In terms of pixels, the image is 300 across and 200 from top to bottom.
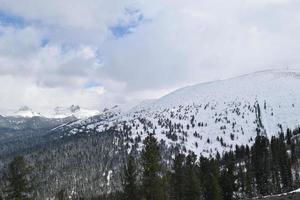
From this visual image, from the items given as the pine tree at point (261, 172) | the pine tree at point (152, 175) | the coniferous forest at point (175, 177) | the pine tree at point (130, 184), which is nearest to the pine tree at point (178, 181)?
the coniferous forest at point (175, 177)

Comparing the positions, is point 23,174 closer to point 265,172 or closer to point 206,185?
point 206,185

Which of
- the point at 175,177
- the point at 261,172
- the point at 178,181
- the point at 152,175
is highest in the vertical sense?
the point at 261,172

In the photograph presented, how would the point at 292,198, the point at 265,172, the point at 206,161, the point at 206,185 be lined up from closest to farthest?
the point at 292,198 → the point at 206,185 → the point at 206,161 → the point at 265,172

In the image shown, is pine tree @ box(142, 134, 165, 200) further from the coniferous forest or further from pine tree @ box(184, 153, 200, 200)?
pine tree @ box(184, 153, 200, 200)

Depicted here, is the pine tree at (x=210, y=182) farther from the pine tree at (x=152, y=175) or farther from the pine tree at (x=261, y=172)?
the pine tree at (x=261, y=172)

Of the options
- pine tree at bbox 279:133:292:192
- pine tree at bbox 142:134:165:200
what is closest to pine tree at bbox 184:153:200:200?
pine tree at bbox 142:134:165:200

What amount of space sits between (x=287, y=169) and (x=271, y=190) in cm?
757

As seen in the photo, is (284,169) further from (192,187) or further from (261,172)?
(192,187)

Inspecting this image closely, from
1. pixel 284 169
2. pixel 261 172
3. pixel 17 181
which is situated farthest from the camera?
pixel 284 169

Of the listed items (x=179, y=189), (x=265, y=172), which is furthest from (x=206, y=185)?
(x=265, y=172)

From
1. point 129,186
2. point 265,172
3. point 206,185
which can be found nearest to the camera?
point 129,186

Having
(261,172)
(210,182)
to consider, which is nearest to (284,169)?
(261,172)

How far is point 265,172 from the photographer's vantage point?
11725cm

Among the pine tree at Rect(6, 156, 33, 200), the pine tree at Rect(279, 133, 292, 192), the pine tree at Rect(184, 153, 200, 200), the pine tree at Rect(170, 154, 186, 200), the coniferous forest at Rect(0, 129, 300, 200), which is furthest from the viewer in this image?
the pine tree at Rect(279, 133, 292, 192)
